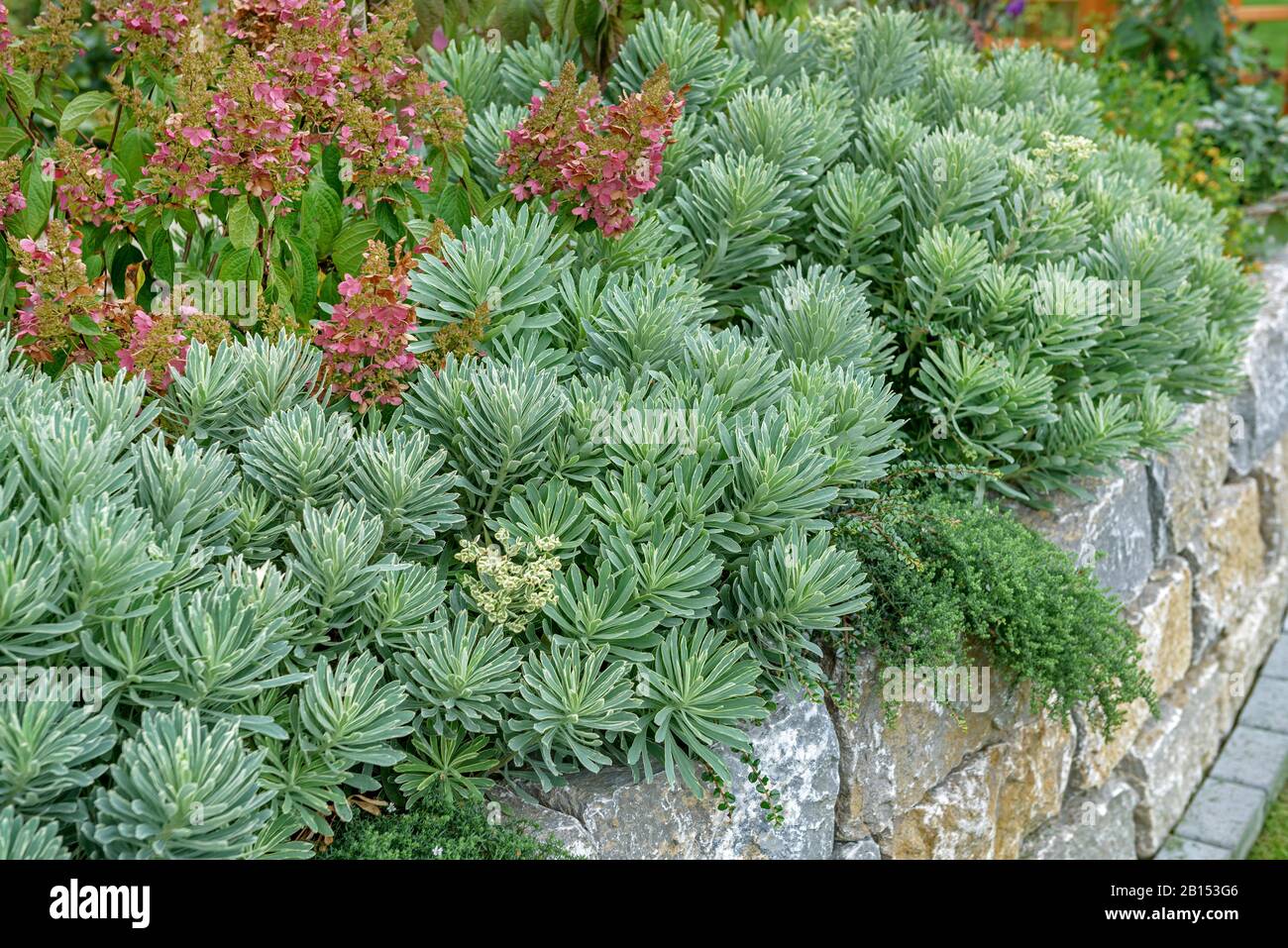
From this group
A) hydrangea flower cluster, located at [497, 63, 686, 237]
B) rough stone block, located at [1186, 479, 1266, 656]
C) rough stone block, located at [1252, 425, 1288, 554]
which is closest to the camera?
hydrangea flower cluster, located at [497, 63, 686, 237]

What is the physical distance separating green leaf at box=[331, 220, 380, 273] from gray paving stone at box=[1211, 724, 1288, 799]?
3.25m

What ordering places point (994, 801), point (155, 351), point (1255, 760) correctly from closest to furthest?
point (155, 351) < point (994, 801) < point (1255, 760)

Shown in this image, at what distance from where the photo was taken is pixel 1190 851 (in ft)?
12.3

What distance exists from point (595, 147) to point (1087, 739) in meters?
2.05

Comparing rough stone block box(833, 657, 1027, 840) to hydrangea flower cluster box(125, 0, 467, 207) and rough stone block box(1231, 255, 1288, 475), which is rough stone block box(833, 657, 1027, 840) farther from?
rough stone block box(1231, 255, 1288, 475)

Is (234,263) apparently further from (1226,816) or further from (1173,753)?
(1226,816)

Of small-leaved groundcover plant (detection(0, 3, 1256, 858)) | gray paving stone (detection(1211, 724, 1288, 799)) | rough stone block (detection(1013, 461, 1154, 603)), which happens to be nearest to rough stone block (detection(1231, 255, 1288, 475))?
gray paving stone (detection(1211, 724, 1288, 799))

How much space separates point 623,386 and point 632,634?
1.94 feet

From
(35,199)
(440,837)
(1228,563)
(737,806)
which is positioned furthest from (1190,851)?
(35,199)

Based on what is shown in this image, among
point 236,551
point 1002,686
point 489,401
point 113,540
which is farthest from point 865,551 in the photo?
point 113,540

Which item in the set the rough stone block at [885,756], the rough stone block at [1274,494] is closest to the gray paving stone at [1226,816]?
the rough stone block at [1274,494]

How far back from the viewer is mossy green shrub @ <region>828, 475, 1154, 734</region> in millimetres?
2604
